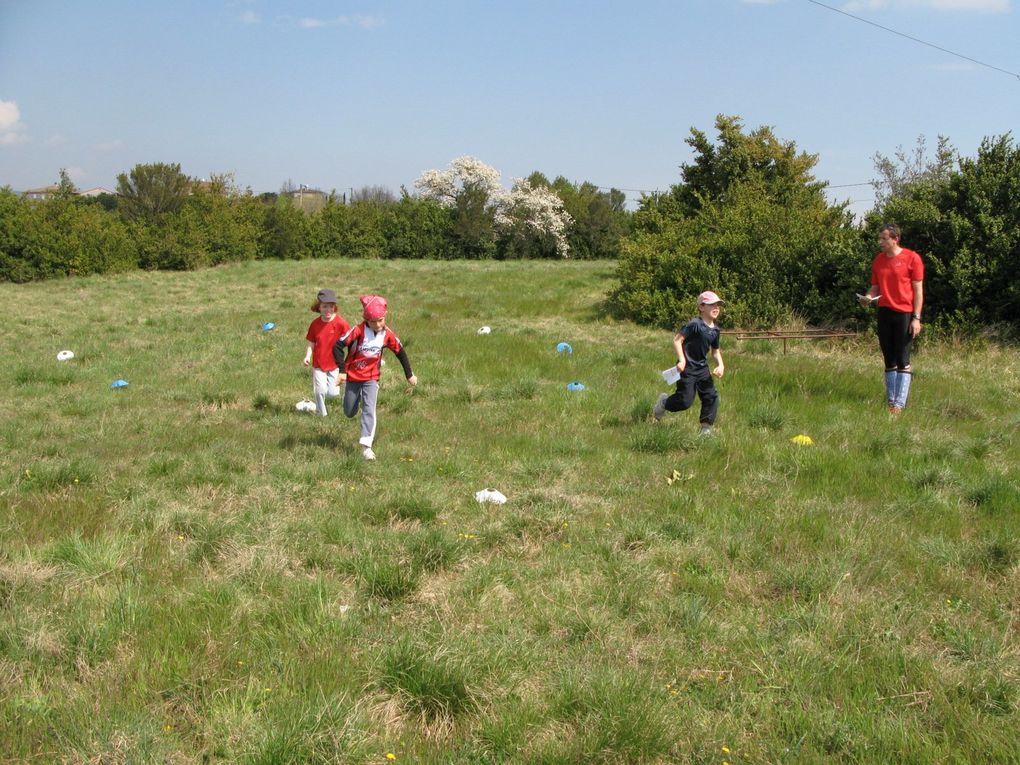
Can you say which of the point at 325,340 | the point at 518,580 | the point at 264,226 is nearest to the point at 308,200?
the point at 264,226

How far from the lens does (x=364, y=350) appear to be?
769cm

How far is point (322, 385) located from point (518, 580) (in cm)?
544

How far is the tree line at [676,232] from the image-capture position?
12.7 metres

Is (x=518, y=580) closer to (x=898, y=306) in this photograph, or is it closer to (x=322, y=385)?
(x=322, y=385)

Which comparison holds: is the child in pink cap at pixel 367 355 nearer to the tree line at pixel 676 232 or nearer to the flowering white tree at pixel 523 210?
the tree line at pixel 676 232

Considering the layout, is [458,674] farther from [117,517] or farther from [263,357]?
[263,357]

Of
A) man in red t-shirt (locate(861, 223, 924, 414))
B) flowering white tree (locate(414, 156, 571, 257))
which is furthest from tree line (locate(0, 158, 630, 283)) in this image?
man in red t-shirt (locate(861, 223, 924, 414))

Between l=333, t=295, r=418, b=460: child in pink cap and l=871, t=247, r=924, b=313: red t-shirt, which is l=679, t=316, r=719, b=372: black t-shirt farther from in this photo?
l=333, t=295, r=418, b=460: child in pink cap

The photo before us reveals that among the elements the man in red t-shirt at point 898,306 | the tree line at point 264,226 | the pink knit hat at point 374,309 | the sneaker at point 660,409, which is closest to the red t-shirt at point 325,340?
the pink knit hat at point 374,309

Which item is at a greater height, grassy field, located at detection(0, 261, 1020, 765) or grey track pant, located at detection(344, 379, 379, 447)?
grey track pant, located at detection(344, 379, 379, 447)

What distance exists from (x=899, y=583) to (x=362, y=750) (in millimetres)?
3192

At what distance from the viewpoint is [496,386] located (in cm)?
1096

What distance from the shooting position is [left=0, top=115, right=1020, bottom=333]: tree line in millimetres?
12656

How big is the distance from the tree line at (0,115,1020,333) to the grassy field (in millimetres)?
3752
